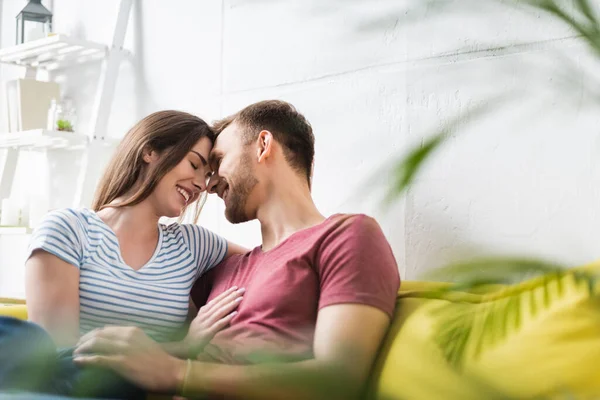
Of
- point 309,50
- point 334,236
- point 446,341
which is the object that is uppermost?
point 309,50

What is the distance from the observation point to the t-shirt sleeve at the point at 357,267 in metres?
1.36

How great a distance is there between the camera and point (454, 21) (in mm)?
1884

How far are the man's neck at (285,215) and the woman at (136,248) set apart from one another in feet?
0.55

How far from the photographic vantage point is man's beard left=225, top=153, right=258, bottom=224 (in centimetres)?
179

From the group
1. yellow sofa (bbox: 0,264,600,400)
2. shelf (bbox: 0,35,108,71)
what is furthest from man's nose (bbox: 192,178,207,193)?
shelf (bbox: 0,35,108,71)

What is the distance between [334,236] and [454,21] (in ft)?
2.38

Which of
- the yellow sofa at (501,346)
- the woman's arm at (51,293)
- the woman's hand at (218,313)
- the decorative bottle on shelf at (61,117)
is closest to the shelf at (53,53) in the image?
the decorative bottle on shelf at (61,117)

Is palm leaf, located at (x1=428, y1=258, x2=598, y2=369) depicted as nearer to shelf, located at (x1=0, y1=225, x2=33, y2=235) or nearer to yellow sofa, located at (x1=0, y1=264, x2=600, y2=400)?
yellow sofa, located at (x1=0, y1=264, x2=600, y2=400)

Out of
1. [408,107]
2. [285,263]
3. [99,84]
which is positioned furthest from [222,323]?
[99,84]

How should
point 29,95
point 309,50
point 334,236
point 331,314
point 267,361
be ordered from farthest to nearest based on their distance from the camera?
point 29,95 → point 309,50 → point 334,236 → point 331,314 → point 267,361

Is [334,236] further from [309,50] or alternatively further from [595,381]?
[309,50]

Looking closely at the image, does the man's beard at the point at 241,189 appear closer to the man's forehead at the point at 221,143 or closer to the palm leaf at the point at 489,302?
the man's forehead at the point at 221,143

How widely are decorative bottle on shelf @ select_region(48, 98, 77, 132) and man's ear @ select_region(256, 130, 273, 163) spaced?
1577mm

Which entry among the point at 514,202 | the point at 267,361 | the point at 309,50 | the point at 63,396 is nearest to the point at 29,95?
the point at 309,50
